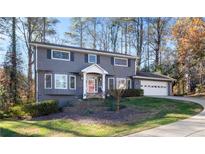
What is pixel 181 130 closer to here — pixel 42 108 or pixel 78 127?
pixel 78 127

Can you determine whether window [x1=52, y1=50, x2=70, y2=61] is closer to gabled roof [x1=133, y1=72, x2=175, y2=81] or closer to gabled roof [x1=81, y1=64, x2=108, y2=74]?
gabled roof [x1=81, y1=64, x2=108, y2=74]

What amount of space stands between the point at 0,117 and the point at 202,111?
637 cm

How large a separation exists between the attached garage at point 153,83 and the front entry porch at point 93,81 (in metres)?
1.50

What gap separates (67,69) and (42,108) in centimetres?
342

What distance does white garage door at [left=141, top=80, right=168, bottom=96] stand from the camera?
13531 millimetres

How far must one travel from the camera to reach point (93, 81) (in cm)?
1273

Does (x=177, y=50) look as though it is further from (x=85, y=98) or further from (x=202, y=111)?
(x=85, y=98)

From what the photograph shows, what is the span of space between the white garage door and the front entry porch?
2.09 meters

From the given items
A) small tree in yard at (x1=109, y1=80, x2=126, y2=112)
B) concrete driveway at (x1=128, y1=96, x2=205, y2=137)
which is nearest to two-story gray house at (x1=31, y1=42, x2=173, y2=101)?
small tree in yard at (x1=109, y1=80, x2=126, y2=112)

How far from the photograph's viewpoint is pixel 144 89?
13523 mm

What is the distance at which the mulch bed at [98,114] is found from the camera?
912 cm
